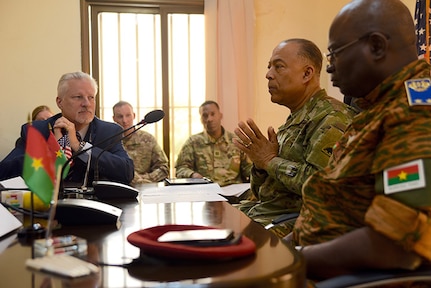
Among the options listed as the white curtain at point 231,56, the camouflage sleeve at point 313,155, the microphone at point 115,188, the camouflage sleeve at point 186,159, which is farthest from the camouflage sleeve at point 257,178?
the white curtain at point 231,56

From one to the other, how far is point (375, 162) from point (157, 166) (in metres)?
3.28

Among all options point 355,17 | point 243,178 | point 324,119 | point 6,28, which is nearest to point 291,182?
point 324,119

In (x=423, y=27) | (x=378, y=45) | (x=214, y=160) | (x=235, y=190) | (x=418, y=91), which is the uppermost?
(x=423, y=27)

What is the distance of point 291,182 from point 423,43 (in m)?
1.86

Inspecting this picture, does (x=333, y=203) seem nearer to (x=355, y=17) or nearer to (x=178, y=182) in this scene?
(x=355, y=17)

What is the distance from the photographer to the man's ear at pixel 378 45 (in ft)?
3.79

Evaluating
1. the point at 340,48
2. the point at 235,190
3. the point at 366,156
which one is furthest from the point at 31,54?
the point at 366,156

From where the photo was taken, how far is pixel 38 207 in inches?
55.2

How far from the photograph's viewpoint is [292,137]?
206 centimetres

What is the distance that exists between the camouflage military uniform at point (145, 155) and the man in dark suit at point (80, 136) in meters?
1.53

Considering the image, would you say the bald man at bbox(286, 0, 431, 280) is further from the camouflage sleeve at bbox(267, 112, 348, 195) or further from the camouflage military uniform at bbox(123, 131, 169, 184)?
the camouflage military uniform at bbox(123, 131, 169, 184)

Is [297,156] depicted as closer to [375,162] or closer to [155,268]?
[375,162]

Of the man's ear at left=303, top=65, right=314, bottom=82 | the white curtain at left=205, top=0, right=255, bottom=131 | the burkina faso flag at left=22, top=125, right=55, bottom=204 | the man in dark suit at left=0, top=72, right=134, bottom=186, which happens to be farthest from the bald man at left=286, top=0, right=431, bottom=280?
the white curtain at left=205, top=0, right=255, bottom=131

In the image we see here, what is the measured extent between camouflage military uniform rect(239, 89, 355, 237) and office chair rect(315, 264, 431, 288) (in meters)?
0.79
